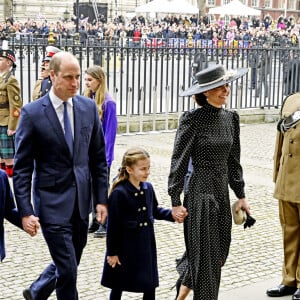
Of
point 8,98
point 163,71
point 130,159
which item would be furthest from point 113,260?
point 163,71

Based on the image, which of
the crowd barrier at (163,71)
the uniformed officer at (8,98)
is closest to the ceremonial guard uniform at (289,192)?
the uniformed officer at (8,98)

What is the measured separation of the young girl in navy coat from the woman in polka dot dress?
8.4 inches

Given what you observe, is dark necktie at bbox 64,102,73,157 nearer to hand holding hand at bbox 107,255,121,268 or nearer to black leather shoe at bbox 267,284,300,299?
hand holding hand at bbox 107,255,121,268

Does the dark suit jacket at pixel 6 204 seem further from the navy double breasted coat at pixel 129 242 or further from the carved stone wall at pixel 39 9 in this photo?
the carved stone wall at pixel 39 9

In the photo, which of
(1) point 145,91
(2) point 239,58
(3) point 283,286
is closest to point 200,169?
(3) point 283,286

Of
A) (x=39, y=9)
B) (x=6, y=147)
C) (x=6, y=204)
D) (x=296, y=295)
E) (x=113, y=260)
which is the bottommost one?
(x=296, y=295)

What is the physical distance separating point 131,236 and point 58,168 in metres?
0.67

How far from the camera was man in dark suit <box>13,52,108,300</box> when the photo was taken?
464cm

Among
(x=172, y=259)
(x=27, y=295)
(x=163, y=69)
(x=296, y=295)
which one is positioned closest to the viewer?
(x=27, y=295)

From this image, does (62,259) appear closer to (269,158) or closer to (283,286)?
(283,286)

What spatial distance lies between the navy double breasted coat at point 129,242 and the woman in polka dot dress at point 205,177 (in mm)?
244

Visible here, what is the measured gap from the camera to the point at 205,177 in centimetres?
504

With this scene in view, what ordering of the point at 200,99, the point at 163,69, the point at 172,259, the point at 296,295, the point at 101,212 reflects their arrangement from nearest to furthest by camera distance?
the point at 101,212, the point at 200,99, the point at 296,295, the point at 172,259, the point at 163,69

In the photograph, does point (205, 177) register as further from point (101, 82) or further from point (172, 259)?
point (101, 82)
